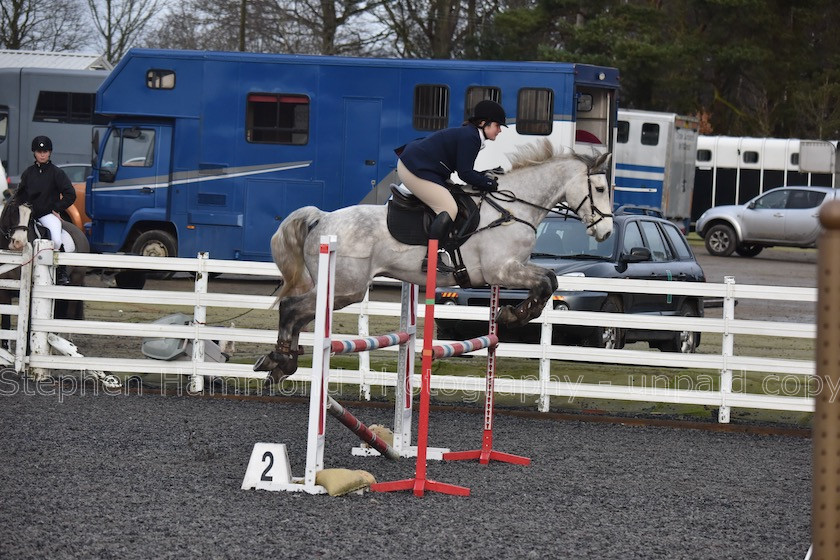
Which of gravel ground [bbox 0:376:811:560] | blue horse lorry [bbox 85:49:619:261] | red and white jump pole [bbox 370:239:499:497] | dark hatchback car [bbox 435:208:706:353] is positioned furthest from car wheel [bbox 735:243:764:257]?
red and white jump pole [bbox 370:239:499:497]

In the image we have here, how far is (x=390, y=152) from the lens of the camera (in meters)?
20.9

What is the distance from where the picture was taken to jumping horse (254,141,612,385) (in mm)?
8797

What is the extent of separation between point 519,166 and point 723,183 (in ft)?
105

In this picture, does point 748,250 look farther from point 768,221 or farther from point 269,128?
point 269,128

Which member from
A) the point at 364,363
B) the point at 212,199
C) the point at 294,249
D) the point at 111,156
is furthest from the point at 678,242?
the point at 111,156

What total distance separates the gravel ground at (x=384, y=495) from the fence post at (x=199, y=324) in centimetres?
95

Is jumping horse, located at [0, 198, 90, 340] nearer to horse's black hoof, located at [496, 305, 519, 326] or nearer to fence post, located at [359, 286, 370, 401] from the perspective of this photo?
fence post, located at [359, 286, 370, 401]

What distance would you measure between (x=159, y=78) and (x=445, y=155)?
13.5m

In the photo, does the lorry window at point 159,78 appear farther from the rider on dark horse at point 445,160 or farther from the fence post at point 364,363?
the rider on dark horse at point 445,160

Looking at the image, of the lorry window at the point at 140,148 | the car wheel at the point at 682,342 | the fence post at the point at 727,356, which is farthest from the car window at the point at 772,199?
the fence post at the point at 727,356

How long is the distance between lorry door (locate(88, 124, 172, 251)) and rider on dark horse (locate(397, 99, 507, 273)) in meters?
13.3

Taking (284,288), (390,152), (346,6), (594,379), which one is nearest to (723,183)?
(346,6)

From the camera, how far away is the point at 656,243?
1470 centimetres

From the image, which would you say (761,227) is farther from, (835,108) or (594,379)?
(594,379)
